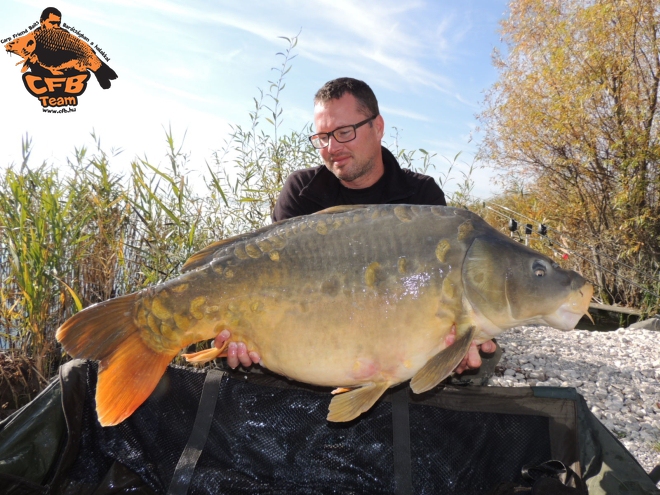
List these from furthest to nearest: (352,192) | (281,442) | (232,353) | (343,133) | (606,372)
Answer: (606,372) → (352,192) → (343,133) → (281,442) → (232,353)

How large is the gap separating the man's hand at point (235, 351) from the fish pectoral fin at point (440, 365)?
0.42m

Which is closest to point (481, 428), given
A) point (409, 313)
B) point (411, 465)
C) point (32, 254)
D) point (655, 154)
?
point (411, 465)

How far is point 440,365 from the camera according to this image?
1179 millimetres

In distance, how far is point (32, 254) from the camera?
2361 mm

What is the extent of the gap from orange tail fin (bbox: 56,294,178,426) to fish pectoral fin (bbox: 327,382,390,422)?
1.41ft

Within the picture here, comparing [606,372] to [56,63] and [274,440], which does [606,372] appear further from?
[56,63]

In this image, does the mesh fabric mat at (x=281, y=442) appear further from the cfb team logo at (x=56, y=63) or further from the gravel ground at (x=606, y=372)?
the cfb team logo at (x=56, y=63)

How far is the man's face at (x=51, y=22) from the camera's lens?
343cm

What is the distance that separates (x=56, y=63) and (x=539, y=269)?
353 centimetres

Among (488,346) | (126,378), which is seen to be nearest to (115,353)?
(126,378)

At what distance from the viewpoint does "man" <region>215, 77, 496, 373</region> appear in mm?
2121

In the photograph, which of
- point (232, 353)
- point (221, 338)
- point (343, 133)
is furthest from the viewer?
point (343, 133)

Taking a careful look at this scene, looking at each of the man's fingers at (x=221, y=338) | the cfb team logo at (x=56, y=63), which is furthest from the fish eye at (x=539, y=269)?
the cfb team logo at (x=56, y=63)

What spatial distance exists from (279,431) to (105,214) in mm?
1802
